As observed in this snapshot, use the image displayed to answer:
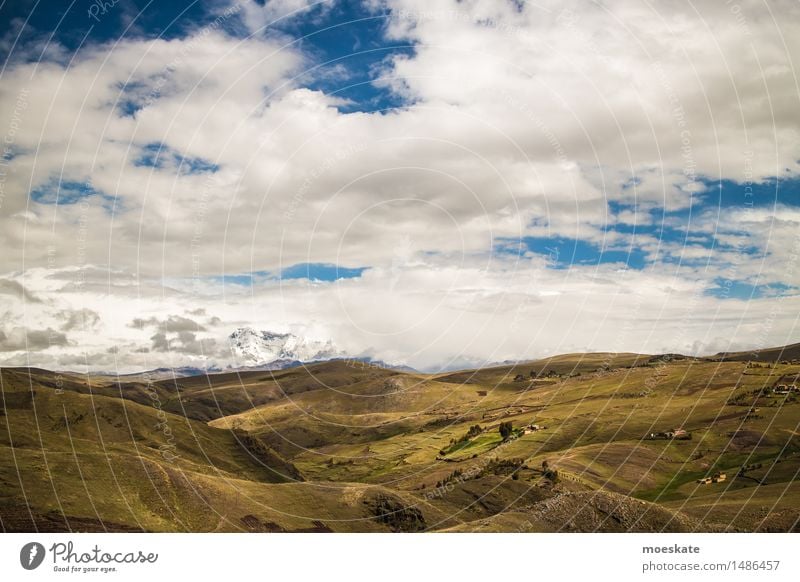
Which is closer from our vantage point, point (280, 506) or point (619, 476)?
point (280, 506)

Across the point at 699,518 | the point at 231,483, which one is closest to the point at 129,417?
the point at 231,483

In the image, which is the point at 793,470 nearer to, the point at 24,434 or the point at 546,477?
the point at 546,477

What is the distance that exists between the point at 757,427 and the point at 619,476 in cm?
4994

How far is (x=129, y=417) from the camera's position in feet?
489

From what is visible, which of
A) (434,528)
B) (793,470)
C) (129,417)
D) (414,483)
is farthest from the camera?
(414,483)
